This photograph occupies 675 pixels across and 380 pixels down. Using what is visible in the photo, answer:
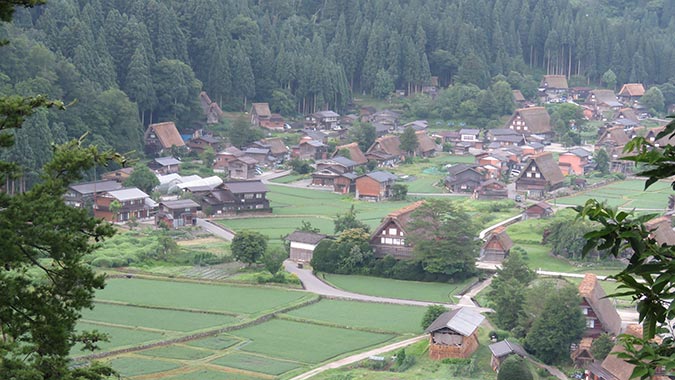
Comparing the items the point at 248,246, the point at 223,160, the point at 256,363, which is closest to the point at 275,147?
the point at 223,160

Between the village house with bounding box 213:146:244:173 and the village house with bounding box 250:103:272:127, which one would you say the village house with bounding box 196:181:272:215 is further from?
the village house with bounding box 250:103:272:127

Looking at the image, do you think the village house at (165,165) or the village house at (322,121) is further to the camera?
the village house at (322,121)

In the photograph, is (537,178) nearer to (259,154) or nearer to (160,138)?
(259,154)

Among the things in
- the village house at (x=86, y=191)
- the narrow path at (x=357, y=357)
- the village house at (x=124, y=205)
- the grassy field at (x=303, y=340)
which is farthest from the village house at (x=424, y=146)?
the narrow path at (x=357, y=357)

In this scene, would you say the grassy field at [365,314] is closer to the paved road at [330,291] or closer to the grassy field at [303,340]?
the paved road at [330,291]

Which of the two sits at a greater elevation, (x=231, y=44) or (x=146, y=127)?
(x=231, y=44)

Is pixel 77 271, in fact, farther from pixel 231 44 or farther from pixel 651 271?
pixel 231 44

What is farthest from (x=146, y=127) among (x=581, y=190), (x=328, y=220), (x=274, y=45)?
(x=581, y=190)

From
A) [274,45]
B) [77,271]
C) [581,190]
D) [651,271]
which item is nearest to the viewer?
[651,271]
